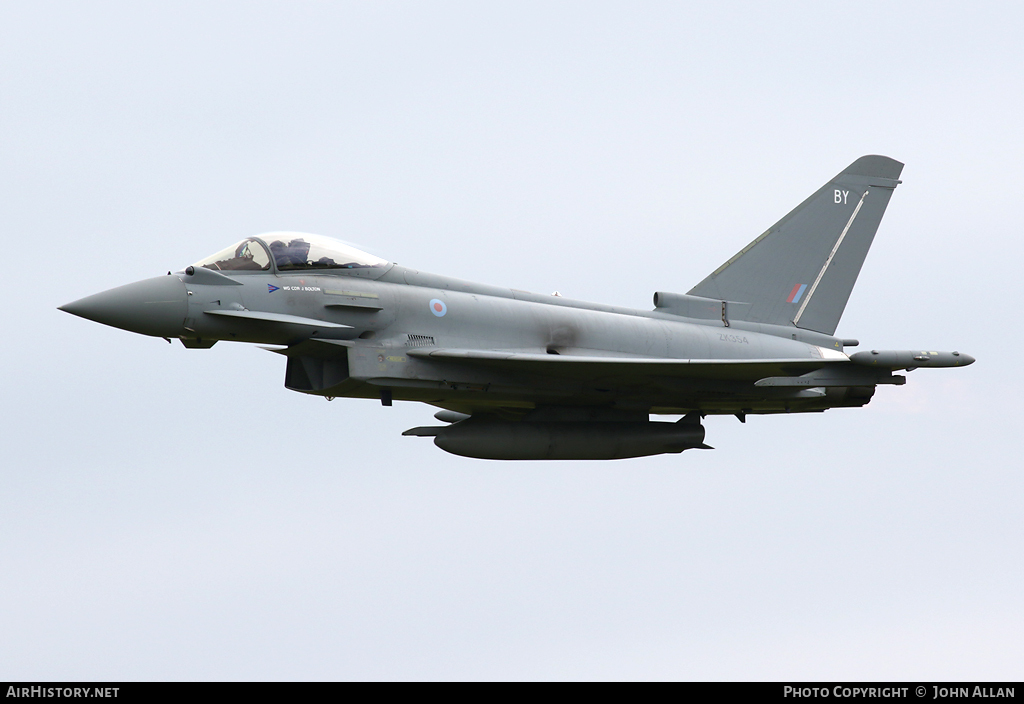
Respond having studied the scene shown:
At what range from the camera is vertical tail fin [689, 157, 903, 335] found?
20.9 meters

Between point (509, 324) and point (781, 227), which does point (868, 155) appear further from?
point (509, 324)

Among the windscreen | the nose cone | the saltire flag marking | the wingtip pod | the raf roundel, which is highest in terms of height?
the saltire flag marking

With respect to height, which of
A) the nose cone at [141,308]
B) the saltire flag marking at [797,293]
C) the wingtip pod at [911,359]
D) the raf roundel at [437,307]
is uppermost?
the saltire flag marking at [797,293]

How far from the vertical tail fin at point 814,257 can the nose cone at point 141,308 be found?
8.62m

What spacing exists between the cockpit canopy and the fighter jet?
22 mm

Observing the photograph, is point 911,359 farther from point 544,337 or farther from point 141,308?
point 141,308

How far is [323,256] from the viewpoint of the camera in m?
17.7

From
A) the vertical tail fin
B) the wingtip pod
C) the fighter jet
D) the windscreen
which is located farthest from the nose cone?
the wingtip pod

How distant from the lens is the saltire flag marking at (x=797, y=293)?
21.1 metres

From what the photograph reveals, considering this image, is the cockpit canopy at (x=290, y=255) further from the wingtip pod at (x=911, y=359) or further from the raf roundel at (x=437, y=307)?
the wingtip pod at (x=911, y=359)

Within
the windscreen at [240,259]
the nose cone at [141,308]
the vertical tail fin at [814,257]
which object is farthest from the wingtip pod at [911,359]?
the nose cone at [141,308]

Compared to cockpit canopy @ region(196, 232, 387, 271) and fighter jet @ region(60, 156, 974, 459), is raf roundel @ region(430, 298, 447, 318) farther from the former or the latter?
cockpit canopy @ region(196, 232, 387, 271)

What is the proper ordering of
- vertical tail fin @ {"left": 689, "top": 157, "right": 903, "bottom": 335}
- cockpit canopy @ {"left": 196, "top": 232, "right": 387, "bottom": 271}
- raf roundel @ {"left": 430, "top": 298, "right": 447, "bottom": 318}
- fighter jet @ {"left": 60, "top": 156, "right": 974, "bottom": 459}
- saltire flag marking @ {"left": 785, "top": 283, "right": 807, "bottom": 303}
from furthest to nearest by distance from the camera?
saltire flag marking @ {"left": 785, "top": 283, "right": 807, "bottom": 303}, vertical tail fin @ {"left": 689, "top": 157, "right": 903, "bottom": 335}, raf roundel @ {"left": 430, "top": 298, "right": 447, "bottom": 318}, cockpit canopy @ {"left": 196, "top": 232, "right": 387, "bottom": 271}, fighter jet @ {"left": 60, "top": 156, "right": 974, "bottom": 459}

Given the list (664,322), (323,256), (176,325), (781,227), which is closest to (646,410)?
(664,322)
